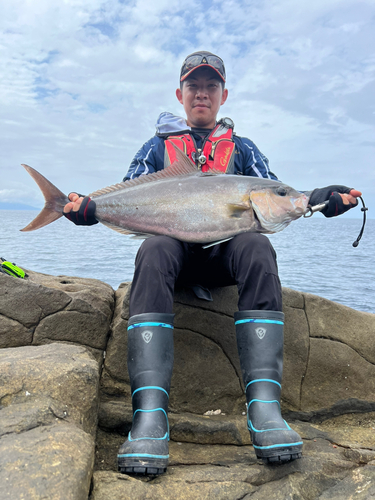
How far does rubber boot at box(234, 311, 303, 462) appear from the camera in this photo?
2.13 metres

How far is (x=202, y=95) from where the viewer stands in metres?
3.74

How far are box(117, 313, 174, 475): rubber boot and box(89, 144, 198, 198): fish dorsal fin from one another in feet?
3.71

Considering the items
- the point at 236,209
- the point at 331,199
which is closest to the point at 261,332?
the point at 236,209

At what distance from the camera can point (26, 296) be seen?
3529 mm

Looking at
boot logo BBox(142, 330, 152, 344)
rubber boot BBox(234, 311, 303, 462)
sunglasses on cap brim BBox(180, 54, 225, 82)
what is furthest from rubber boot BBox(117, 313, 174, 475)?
sunglasses on cap brim BBox(180, 54, 225, 82)

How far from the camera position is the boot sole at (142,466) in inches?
79.4

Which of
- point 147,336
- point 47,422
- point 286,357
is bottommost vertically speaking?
point 286,357

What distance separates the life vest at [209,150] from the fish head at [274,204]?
76 cm

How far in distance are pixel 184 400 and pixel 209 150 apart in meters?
2.07

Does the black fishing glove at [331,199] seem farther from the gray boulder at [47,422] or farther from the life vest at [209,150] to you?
the gray boulder at [47,422]

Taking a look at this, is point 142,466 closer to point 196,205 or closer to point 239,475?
point 239,475

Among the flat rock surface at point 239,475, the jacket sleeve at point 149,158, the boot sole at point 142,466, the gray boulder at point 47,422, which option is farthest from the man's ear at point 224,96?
the boot sole at point 142,466

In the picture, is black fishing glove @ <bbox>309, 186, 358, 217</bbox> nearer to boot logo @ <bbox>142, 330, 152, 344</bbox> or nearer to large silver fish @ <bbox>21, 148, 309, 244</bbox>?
large silver fish @ <bbox>21, 148, 309, 244</bbox>

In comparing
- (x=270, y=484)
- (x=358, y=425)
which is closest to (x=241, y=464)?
(x=270, y=484)
